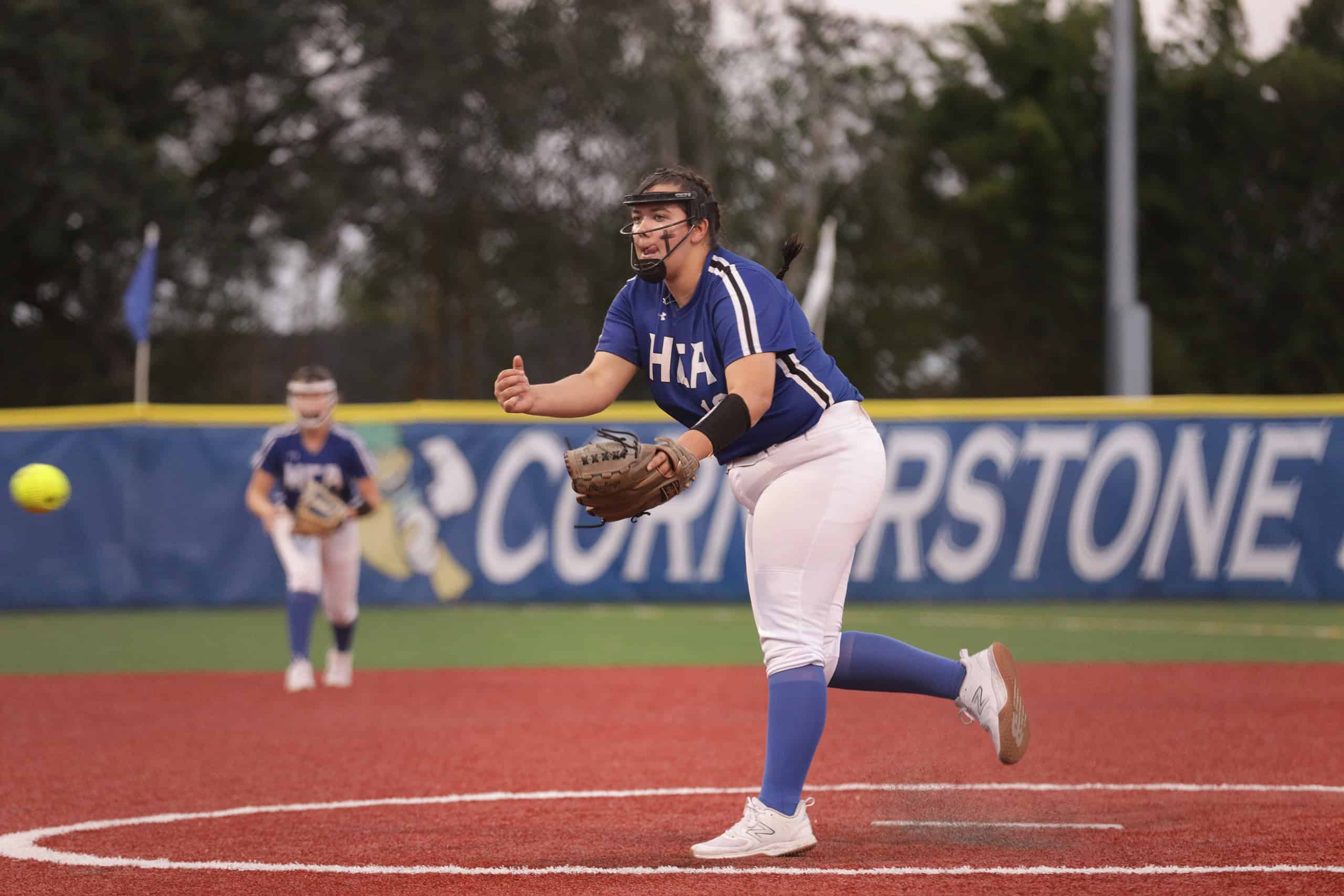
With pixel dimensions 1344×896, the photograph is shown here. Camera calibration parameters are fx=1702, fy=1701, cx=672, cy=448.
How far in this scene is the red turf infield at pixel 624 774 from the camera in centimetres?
501

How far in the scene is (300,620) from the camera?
10641 millimetres

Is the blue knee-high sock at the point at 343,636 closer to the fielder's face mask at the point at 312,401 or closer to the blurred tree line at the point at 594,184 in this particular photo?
the fielder's face mask at the point at 312,401

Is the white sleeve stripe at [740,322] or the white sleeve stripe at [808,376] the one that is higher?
the white sleeve stripe at [740,322]

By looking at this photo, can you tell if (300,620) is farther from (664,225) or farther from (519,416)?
(664,225)

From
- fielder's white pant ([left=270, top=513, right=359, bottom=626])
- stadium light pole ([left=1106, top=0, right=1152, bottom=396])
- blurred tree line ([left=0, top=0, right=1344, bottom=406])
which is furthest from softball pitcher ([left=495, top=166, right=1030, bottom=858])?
blurred tree line ([left=0, top=0, right=1344, bottom=406])

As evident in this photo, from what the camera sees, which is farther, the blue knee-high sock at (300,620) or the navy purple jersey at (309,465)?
the navy purple jersey at (309,465)

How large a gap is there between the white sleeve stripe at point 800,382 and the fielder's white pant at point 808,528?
11 cm

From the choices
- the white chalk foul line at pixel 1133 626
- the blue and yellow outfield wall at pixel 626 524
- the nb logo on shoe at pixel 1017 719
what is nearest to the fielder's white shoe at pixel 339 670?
the blue and yellow outfield wall at pixel 626 524

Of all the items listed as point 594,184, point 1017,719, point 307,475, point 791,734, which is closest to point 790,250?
point 791,734

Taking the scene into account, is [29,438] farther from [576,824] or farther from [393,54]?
[393,54]

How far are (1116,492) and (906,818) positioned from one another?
10662 mm

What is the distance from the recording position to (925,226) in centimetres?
3791

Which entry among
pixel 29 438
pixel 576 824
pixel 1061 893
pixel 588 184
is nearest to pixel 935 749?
pixel 576 824

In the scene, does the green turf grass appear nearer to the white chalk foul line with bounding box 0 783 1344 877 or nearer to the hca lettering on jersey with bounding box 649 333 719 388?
the white chalk foul line with bounding box 0 783 1344 877
